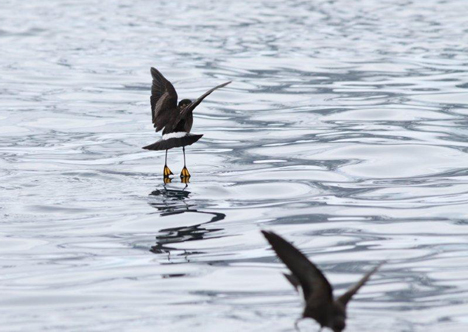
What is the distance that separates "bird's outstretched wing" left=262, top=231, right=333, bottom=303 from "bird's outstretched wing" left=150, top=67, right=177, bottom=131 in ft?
19.6

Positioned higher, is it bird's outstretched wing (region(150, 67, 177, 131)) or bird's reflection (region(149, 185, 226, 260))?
bird's outstretched wing (region(150, 67, 177, 131))

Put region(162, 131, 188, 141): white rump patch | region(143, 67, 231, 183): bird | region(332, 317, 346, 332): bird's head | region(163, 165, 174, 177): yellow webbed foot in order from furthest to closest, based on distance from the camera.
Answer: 1. region(163, 165, 174, 177): yellow webbed foot
2. region(162, 131, 188, 141): white rump patch
3. region(143, 67, 231, 183): bird
4. region(332, 317, 346, 332): bird's head

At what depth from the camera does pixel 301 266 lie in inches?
223

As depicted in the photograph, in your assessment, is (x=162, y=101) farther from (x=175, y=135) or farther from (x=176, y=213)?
(x=176, y=213)

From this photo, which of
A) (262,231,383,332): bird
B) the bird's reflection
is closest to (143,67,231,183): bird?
the bird's reflection

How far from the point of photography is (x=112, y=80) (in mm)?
21297

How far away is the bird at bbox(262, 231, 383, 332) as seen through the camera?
Answer: 562 cm

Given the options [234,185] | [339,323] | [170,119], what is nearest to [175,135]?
[170,119]

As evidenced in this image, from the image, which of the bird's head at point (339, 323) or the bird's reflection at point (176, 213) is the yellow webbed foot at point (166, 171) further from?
the bird's head at point (339, 323)

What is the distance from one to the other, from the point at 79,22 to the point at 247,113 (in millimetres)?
15475

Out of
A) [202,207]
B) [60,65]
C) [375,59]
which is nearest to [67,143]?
[202,207]

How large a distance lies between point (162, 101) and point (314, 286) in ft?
21.2

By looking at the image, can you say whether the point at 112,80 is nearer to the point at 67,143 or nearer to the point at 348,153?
the point at 67,143

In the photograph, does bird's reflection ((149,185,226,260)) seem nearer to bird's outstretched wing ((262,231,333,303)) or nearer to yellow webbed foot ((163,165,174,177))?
yellow webbed foot ((163,165,174,177))
